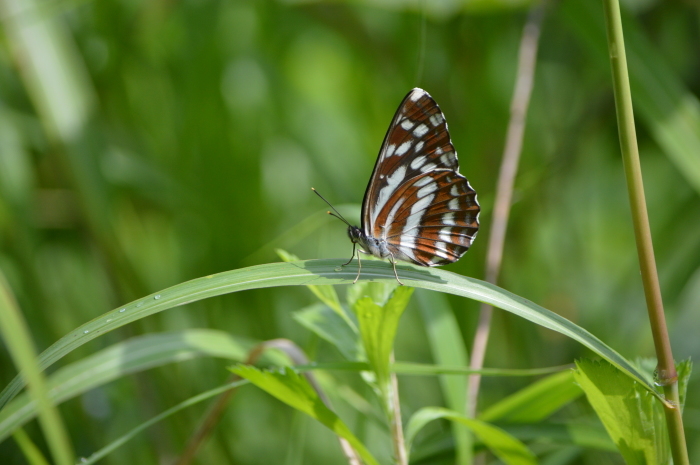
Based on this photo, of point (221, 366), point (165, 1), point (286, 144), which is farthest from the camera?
point (286, 144)

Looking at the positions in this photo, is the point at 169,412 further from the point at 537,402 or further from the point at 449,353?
the point at 537,402

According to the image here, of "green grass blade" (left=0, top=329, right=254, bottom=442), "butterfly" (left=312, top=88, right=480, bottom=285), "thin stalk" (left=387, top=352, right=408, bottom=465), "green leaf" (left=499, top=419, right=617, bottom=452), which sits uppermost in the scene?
"butterfly" (left=312, top=88, right=480, bottom=285)

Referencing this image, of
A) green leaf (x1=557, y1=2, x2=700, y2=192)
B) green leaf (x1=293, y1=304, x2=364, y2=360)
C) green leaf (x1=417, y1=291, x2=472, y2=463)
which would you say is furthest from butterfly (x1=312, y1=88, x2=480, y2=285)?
green leaf (x1=557, y1=2, x2=700, y2=192)

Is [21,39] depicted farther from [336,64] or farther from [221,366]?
[336,64]

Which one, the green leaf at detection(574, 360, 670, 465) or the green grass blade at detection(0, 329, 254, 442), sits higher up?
the green grass blade at detection(0, 329, 254, 442)

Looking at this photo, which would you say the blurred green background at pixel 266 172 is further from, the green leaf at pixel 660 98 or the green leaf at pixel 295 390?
the green leaf at pixel 295 390

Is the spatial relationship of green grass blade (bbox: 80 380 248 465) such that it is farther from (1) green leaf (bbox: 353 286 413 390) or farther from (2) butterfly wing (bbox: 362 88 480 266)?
(2) butterfly wing (bbox: 362 88 480 266)

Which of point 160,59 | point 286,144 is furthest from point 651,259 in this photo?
point 160,59
